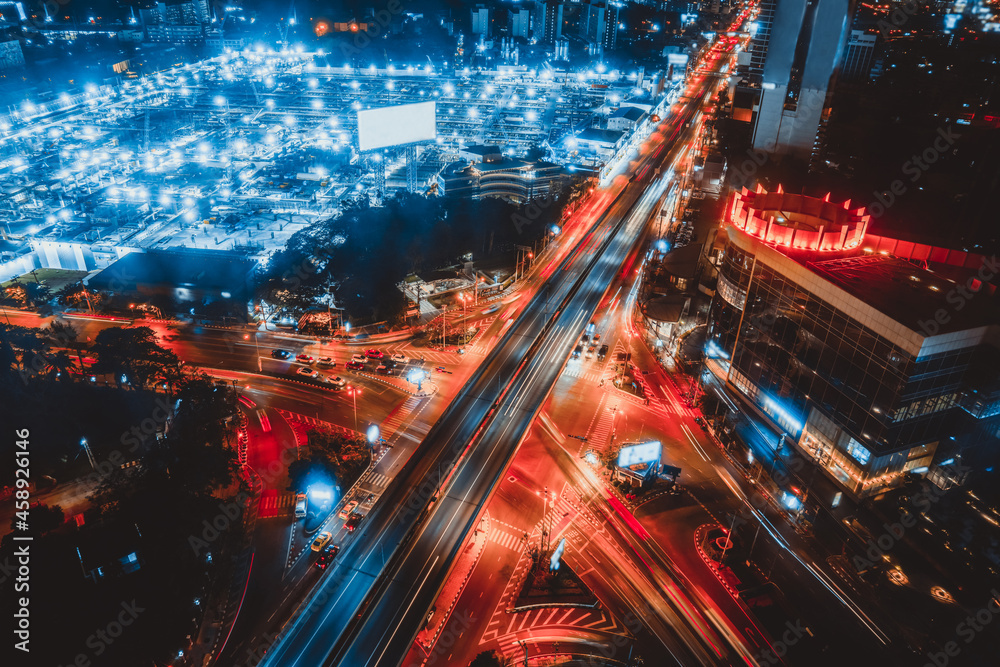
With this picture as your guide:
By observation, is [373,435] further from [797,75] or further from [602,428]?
[797,75]

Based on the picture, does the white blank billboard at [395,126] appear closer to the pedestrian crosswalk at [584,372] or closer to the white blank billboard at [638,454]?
the pedestrian crosswalk at [584,372]

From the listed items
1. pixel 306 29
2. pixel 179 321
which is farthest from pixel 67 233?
pixel 306 29

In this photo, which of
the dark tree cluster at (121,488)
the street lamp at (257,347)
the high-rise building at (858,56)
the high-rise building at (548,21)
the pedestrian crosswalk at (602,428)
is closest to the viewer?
the dark tree cluster at (121,488)

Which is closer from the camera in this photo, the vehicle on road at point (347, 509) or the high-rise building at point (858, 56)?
the vehicle on road at point (347, 509)

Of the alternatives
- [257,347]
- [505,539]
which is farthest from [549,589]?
[257,347]

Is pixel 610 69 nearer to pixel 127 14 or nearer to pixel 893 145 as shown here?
pixel 893 145

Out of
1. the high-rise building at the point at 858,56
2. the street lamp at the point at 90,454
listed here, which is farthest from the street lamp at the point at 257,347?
the high-rise building at the point at 858,56

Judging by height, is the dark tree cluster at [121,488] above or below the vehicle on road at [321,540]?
above

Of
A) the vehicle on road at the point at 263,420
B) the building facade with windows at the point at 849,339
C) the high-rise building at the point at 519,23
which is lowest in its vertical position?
the vehicle on road at the point at 263,420
